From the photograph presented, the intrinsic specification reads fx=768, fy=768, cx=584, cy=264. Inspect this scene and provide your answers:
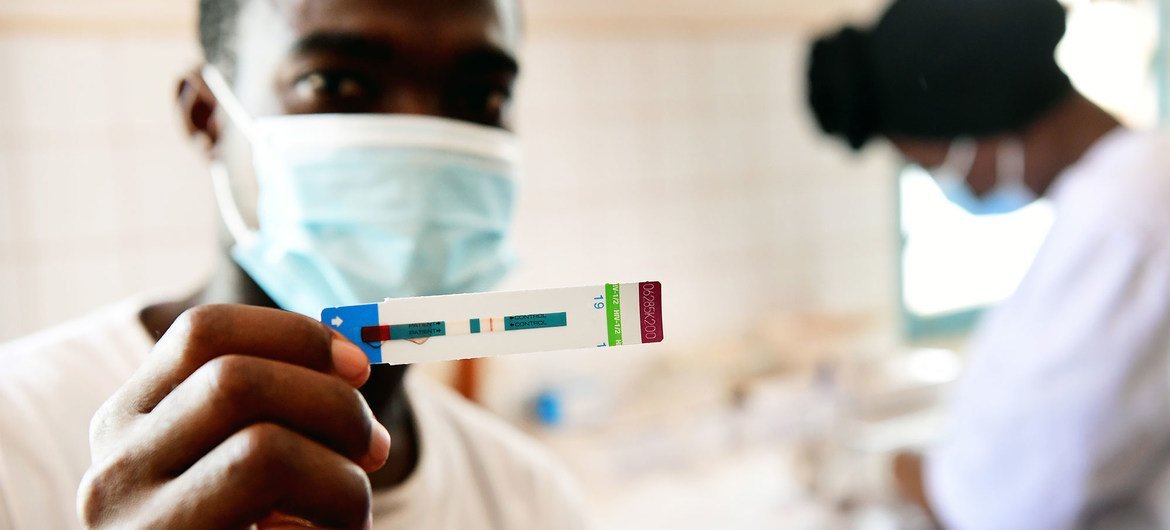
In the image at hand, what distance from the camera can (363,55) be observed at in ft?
1.42

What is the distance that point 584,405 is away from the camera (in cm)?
141

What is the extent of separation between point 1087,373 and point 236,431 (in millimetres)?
841

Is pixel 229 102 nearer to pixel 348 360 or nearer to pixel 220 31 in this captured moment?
pixel 220 31

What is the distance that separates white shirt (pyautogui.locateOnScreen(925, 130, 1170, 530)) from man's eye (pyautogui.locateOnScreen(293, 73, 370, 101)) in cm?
76

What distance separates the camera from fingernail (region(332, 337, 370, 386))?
27cm

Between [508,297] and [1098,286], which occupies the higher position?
[508,297]

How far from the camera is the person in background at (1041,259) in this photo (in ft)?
2.62

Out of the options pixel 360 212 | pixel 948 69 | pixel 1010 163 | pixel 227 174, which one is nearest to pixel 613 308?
pixel 360 212

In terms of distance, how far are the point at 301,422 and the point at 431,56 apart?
0.83ft

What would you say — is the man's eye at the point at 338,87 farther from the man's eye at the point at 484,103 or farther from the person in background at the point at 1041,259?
the person in background at the point at 1041,259

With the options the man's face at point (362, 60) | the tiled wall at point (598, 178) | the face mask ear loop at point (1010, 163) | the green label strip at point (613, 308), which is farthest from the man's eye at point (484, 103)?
the face mask ear loop at point (1010, 163)

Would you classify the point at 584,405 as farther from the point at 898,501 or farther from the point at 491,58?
the point at 491,58

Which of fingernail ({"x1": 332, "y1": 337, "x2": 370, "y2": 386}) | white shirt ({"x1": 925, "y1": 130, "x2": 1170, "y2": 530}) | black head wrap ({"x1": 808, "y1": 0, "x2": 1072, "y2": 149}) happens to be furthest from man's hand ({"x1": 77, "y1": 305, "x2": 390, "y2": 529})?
black head wrap ({"x1": 808, "y1": 0, "x2": 1072, "y2": 149})

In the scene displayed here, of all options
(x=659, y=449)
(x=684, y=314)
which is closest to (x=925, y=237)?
(x=684, y=314)
